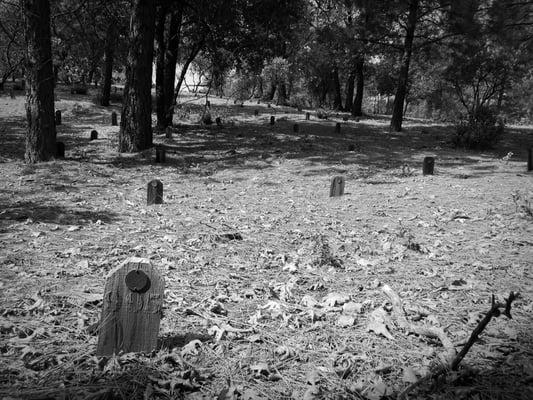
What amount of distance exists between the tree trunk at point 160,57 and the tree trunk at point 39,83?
547cm

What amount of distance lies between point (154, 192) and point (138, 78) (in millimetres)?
5395

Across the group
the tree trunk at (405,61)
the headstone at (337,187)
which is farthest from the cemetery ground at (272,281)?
the tree trunk at (405,61)

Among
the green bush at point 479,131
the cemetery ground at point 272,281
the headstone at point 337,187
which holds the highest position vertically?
the green bush at point 479,131

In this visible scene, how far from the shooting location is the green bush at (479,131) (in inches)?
557

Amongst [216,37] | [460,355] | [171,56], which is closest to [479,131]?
[216,37]

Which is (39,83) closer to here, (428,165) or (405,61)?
(428,165)

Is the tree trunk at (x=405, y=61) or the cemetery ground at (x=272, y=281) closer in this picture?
the cemetery ground at (x=272, y=281)

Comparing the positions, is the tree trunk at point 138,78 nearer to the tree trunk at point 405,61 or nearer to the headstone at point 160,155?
the headstone at point 160,155

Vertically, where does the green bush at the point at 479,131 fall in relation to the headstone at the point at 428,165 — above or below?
above

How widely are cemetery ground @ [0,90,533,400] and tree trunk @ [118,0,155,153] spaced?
2080 millimetres

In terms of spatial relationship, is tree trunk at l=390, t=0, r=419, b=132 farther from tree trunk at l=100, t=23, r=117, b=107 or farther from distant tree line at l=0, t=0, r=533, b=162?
tree trunk at l=100, t=23, r=117, b=107

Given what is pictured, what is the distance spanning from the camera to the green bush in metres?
14.1

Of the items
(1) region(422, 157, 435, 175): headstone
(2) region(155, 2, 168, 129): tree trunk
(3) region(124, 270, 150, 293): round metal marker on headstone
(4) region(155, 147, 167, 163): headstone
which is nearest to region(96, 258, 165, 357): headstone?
(3) region(124, 270, 150, 293): round metal marker on headstone

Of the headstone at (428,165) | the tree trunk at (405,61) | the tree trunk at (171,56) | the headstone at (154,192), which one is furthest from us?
the tree trunk at (405,61)
